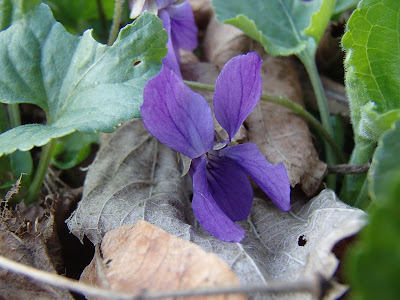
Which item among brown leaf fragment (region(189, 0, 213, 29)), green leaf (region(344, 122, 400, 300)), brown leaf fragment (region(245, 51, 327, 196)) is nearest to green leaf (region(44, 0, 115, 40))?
brown leaf fragment (region(189, 0, 213, 29))

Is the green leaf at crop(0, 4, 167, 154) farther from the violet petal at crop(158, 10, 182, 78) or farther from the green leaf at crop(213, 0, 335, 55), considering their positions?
the green leaf at crop(213, 0, 335, 55)

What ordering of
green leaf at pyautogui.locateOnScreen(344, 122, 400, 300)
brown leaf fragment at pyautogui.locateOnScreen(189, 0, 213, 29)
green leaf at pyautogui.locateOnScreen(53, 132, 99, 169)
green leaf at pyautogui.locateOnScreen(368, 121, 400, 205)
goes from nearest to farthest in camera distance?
green leaf at pyautogui.locateOnScreen(344, 122, 400, 300) → green leaf at pyautogui.locateOnScreen(368, 121, 400, 205) → green leaf at pyautogui.locateOnScreen(53, 132, 99, 169) → brown leaf fragment at pyautogui.locateOnScreen(189, 0, 213, 29)

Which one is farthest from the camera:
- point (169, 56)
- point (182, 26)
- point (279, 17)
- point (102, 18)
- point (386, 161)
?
point (102, 18)

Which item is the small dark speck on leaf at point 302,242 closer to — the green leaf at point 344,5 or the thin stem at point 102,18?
the green leaf at point 344,5

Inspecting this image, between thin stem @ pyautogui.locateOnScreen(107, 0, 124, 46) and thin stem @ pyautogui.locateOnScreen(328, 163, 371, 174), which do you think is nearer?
thin stem @ pyautogui.locateOnScreen(328, 163, 371, 174)

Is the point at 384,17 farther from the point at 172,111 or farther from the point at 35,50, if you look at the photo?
the point at 35,50

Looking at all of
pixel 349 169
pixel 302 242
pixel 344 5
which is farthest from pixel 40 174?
pixel 344 5

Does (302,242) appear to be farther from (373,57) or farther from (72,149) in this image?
(72,149)
